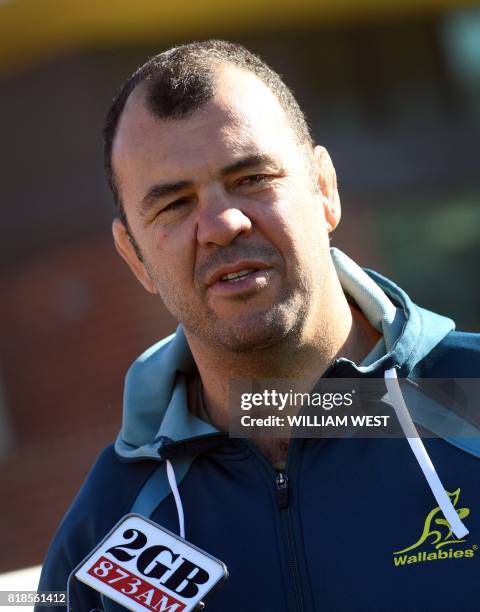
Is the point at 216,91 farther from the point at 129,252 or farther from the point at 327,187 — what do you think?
the point at 129,252

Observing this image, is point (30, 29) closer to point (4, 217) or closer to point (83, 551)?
point (4, 217)

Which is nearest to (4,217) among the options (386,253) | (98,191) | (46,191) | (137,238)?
(46,191)

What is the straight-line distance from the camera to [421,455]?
2.83 meters

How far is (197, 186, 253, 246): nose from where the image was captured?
117 inches

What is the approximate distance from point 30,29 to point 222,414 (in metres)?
9.92

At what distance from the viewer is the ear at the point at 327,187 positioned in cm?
334

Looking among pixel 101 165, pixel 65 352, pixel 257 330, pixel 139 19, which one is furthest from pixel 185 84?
pixel 65 352

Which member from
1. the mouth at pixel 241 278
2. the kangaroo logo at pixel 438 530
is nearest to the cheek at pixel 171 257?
the mouth at pixel 241 278

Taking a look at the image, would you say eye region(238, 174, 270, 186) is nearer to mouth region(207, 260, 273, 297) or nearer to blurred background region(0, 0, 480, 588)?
mouth region(207, 260, 273, 297)

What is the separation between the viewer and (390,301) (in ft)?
10.7

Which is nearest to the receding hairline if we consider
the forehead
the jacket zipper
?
the forehead

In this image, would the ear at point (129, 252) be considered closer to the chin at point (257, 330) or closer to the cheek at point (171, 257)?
the cheek at point (171, 257)

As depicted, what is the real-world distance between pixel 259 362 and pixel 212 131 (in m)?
0.62

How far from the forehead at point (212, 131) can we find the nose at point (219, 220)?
0.28ft
